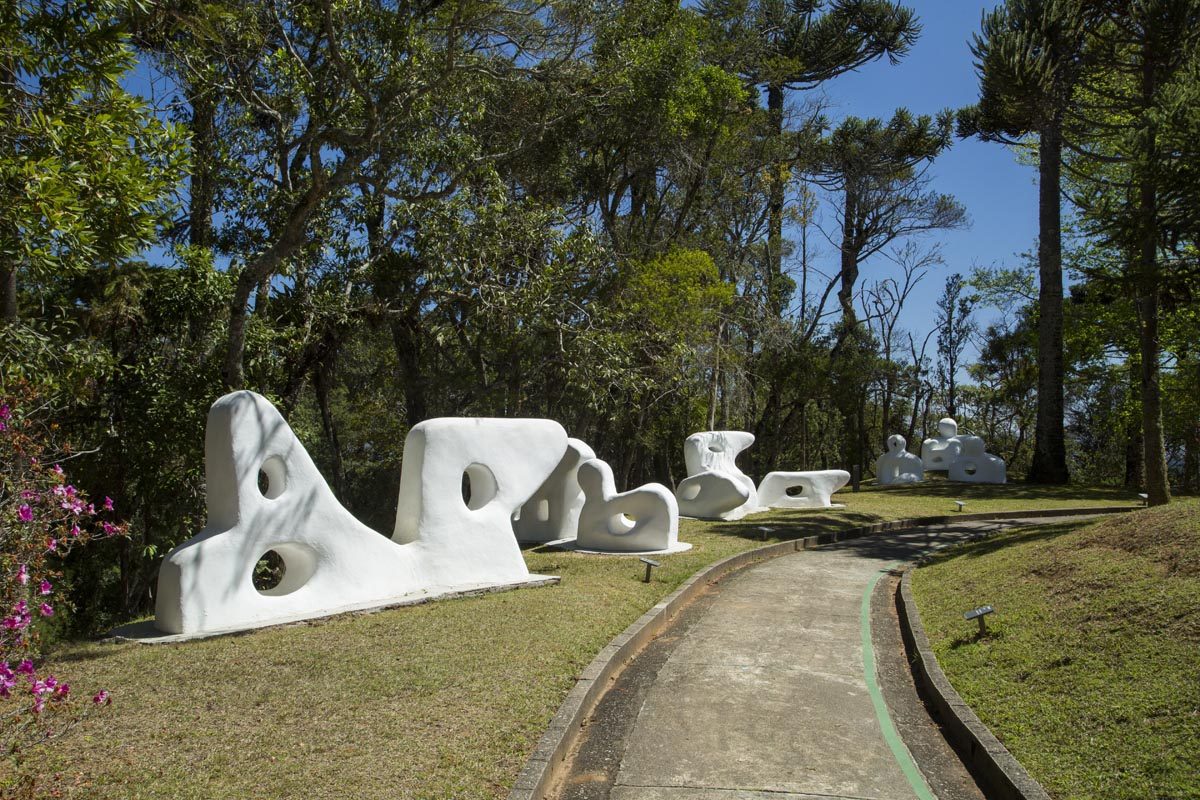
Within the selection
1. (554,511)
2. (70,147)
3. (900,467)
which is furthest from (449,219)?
(900,467)

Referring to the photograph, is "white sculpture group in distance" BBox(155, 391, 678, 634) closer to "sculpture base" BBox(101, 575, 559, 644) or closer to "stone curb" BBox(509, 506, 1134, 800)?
"sculpture base" BBox(101, 575, 559, 644)

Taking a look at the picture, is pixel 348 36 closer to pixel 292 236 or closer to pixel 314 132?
pixel 314 132

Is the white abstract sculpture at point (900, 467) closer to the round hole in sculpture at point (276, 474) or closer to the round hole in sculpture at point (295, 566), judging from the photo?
the round hole in sculpture at point (295, 566)

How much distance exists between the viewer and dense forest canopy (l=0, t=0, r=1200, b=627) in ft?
23.7

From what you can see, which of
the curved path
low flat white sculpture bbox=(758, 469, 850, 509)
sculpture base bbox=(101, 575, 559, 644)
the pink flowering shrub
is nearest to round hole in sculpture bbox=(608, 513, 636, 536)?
sculpture base bbox=(101, 575, 559, 644)

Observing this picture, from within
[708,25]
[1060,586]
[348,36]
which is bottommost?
[1060,586]

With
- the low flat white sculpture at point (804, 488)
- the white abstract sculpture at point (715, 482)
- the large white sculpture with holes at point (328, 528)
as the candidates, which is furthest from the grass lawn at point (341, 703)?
the low flat white sculpture at point (804, 488)

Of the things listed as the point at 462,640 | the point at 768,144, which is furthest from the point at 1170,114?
the point at 768,144

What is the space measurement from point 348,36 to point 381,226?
11.2 feet

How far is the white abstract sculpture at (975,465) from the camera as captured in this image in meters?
25.9

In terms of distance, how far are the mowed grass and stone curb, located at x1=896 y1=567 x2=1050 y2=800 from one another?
0.27ft

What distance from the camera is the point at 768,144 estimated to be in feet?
90.0

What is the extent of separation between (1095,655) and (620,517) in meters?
8.70

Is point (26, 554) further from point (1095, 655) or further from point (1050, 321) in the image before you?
point (1050, 321)
